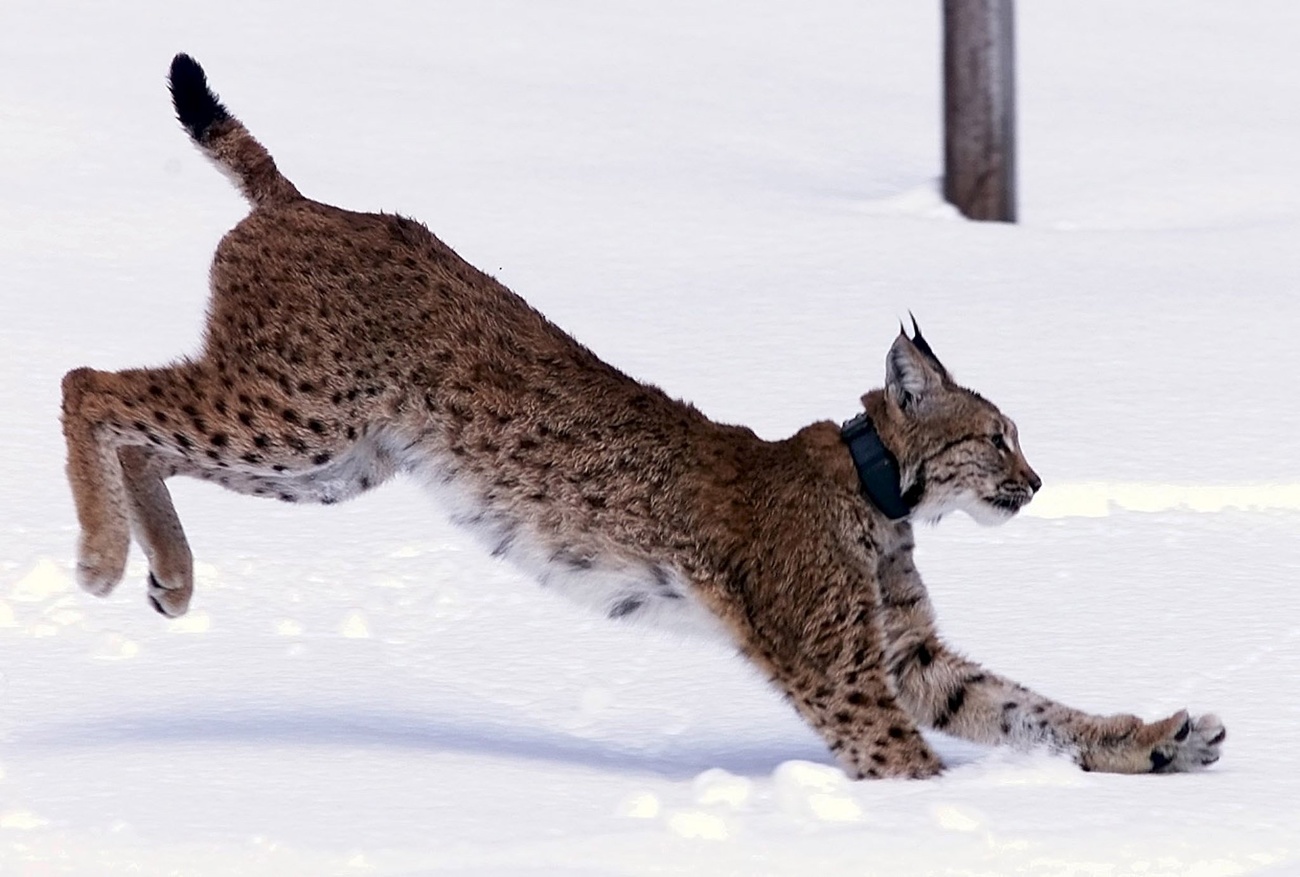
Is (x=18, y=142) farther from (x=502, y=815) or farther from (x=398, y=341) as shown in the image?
(x=502, y=815)

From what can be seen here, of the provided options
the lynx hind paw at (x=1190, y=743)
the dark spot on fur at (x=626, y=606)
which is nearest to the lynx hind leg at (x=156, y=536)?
the dark spot on fur at (x=626, y=606)

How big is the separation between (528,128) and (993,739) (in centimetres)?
613

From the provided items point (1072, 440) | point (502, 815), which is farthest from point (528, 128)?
point (502, 815)

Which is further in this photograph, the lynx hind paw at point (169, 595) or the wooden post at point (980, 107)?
the wooden post at point (980, 107)

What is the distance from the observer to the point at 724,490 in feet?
12.5

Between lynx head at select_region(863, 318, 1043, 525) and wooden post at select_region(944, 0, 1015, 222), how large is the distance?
481cm

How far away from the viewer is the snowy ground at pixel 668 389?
317 cm

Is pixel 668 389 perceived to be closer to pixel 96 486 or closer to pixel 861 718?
pixel 96 486

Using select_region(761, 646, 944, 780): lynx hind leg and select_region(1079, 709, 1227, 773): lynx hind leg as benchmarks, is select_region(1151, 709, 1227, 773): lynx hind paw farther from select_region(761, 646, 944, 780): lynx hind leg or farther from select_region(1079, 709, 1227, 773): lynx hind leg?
select_region(761, 646, 944, 780): lynx hind leg

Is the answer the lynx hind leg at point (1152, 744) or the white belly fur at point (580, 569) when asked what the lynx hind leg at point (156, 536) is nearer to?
the white belly fur at point (580, 569)

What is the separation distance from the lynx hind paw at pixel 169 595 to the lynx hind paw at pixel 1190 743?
1895 mm

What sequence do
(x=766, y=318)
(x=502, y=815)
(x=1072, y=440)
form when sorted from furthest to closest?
(x=766, y=318), (x=1072, y=440), (x=502, y=815)

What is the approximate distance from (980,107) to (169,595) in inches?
208

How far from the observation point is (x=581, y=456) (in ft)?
12.7
